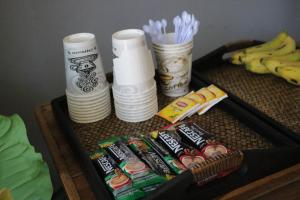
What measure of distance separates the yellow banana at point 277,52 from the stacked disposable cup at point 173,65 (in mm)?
200

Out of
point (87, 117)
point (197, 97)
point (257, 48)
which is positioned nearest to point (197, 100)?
point (197, 97)

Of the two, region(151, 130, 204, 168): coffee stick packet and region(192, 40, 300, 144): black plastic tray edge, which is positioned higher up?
region(192, 40, 300, 144): black plastic tray edge

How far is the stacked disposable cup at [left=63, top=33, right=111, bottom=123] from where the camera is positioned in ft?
2.10

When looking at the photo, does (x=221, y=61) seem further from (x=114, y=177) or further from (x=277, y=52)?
(x=114, y=177)

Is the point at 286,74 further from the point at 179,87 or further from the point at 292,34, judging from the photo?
the point at 292,34

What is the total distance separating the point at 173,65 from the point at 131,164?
28cm

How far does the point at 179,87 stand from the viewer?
76 cm

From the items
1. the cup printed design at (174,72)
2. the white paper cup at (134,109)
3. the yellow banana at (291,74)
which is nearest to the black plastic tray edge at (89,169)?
the white paper cup at (134,109)

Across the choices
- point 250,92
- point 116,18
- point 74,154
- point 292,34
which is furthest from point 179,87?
point 292,34

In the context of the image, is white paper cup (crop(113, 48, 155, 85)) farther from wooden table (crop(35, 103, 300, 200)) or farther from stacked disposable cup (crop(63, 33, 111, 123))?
wooden table (crop(35, 103, 300, 200))

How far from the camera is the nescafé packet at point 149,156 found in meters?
0.51

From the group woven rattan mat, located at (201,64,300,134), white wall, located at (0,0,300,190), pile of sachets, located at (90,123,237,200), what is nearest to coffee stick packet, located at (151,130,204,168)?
pile of sachets, located at (90,123,237,200)

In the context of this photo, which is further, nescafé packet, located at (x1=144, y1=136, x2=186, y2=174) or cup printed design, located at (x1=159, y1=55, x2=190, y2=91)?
cup printed design, located at (x1=159, y1=55, x2=190, y2=91)

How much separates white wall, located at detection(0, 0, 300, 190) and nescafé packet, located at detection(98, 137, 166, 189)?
Result: 18.3 inches
